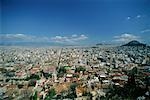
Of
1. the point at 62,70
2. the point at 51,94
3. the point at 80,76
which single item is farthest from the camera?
the point at 62,70

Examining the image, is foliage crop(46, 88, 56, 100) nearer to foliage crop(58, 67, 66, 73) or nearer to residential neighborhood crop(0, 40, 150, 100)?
residential neighborhood crop(0, 40, 150, 100)

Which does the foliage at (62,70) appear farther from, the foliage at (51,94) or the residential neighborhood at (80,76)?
the foliage at (51,94)

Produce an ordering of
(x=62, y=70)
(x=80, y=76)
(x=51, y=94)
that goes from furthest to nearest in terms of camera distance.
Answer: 1. (x=62, y=70)
2. (x=80, y=76)
3. (x=51, y=94)

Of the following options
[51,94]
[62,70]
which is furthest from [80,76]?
[51,94]

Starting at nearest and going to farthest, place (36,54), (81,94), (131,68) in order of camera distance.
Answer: (81,94)
(131,68)
(36,54)

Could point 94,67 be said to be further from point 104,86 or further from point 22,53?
point 22,53

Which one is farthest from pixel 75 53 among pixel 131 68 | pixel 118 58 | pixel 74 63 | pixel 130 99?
pixel 130 99

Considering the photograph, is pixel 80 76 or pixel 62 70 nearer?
pixel 80 76

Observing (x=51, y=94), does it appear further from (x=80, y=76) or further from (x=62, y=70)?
(x=62, y=70)

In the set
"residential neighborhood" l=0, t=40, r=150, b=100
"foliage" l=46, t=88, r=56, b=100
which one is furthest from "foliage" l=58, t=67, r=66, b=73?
"foliage" l=46, t=88, r=56, b=100

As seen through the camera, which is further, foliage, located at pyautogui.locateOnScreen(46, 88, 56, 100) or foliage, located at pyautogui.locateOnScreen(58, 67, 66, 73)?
foliage, located at pyautogui.locateOnScreen(58, 67, 66, 73)

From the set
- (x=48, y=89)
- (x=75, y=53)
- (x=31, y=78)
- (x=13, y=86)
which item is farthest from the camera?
(x=75, y=53)
